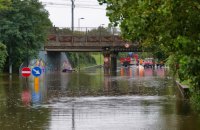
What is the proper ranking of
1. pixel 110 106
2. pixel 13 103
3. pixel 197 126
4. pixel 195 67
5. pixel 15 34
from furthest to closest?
pixel 15 34 → pixel 13 103 → pixel 110 106 → pixel 197 126 → pixel 195 67

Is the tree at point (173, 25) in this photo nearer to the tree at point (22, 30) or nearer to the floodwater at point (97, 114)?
the floodwater at point (97, 114)

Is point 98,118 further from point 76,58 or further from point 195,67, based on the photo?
point 76,58

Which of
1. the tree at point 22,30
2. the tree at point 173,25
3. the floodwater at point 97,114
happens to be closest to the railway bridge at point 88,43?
the tree at point 22,30

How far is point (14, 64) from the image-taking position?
222 ft

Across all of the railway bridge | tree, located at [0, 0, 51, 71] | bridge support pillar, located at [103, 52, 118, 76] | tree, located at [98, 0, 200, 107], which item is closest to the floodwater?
tree, located at [98, 0, 200, 107]

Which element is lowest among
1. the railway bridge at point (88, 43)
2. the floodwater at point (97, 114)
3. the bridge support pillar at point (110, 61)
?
the floodwater at point (97, 114)

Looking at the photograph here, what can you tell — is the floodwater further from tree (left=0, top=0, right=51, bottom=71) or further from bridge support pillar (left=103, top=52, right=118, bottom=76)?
bridge support pillar (left=103, top=52, right=118, bottom=76)

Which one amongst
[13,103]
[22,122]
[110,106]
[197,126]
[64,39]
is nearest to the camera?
[197,126]

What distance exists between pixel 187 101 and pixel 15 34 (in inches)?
1752

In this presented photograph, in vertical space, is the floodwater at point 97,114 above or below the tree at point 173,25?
below

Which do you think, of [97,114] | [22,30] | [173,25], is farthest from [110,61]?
[173,25]

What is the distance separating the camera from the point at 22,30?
64812 mm

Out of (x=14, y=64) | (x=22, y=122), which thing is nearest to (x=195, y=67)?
(x=22, y=122)

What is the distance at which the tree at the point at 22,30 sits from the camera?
63.2m
